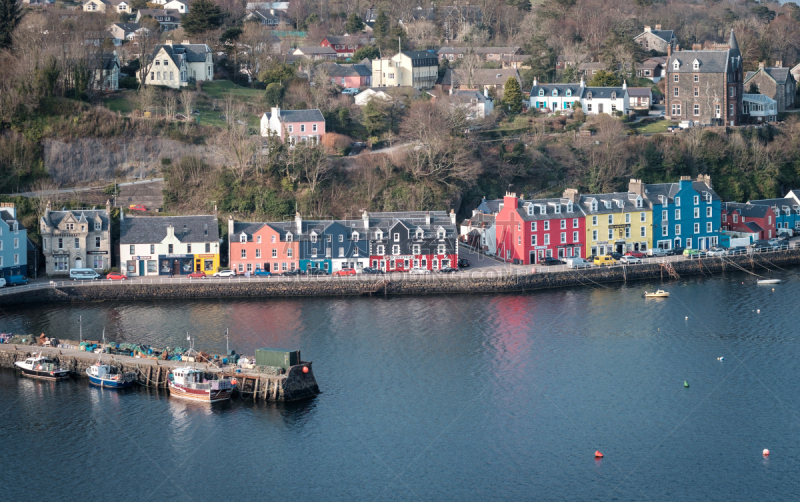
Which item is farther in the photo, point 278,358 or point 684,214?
point 684,214

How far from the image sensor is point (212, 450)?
33594 mm

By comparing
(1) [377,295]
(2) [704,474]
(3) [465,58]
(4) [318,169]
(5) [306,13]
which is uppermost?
(5) [306,13]

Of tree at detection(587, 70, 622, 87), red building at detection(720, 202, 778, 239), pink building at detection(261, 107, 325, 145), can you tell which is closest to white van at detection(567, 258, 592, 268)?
red building at detection(720, 202, 778, 239)

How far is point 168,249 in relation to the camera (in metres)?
54.7

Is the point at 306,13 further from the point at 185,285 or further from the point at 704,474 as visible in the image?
the point at 704,474

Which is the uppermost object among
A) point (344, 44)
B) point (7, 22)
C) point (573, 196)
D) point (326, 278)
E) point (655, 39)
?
point (344, 44)

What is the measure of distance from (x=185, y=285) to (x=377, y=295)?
9.26 metres

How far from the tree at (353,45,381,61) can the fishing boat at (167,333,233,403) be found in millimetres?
50603

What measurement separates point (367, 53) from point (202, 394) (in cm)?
5179

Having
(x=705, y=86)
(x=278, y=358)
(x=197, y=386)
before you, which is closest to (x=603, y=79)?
(x=705, y=86)

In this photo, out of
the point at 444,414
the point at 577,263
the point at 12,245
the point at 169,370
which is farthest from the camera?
the point at 577,263

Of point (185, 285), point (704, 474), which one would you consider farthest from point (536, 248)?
point (704, 474)

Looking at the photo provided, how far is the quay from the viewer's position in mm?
37500

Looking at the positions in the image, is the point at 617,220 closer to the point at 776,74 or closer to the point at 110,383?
the point at 776,74
